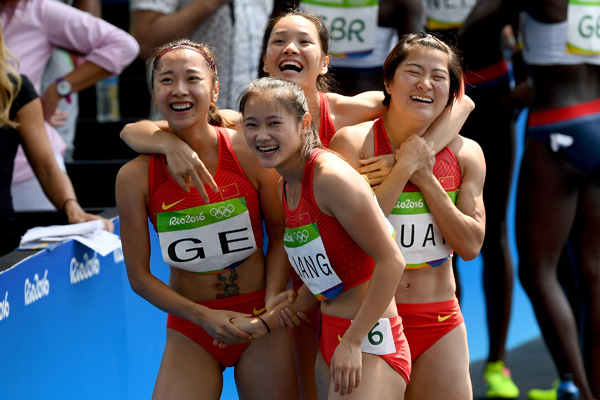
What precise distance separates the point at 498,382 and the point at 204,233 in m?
2.56

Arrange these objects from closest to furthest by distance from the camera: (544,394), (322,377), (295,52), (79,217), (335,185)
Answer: (335,185)
(322,377)
(295,52)
(79,217)
(544,394)

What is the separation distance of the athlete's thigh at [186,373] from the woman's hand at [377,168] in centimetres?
73

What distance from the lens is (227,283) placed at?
279 cm

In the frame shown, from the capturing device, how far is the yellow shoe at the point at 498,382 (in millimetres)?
4688

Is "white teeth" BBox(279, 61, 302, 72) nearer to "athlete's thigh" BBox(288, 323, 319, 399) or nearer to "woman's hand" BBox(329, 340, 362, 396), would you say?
"athlete's thigh" BBox(288, 323, 319, 399)

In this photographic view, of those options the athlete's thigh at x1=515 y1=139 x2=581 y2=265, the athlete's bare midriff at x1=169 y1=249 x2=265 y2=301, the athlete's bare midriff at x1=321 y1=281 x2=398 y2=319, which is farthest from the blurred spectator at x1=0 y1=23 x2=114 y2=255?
the athlete's thigh at x1=515 y1=139 x2=581 y2=265

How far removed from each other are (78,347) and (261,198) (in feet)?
2.86

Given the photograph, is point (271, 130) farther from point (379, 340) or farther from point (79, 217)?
point (79, 217)

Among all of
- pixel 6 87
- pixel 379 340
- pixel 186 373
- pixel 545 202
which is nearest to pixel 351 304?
pixel 379 340

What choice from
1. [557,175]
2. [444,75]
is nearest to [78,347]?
[444,75]

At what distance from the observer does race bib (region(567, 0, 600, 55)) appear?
3996 millimetres

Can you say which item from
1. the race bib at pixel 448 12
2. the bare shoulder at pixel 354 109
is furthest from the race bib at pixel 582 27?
the bare shoulder at pixel 354 109

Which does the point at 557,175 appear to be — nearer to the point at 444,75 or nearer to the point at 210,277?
the point at 444,75

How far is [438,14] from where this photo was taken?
4.95 meters
